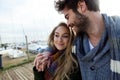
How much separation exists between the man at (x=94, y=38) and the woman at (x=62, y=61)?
0.17m

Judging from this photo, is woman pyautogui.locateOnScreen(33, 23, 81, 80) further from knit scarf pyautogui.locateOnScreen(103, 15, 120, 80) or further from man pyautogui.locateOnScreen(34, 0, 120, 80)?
knit scarf pyautogui.locateOnScreen(103, 15, 120, 80)

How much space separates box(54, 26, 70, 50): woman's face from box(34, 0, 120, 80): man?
0.27m

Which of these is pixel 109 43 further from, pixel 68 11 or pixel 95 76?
pixel 68 11

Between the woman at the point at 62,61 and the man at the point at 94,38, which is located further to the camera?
the woman at the point at 62,61

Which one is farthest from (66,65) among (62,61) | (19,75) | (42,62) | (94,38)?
(19,75)

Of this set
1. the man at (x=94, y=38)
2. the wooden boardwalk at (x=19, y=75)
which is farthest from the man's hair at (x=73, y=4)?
the wooden boardwalk at (x=19, y=75)

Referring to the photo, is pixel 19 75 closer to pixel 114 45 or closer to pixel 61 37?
pixel 61 37

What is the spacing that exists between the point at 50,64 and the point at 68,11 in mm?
559

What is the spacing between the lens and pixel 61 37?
230 centimetres

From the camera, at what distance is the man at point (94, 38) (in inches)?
65.5

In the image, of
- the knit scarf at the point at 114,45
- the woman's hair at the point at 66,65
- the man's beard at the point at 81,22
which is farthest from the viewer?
the woman's hair at the point at 66,65

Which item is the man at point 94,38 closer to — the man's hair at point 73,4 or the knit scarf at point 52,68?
the man's hair at point 73,4

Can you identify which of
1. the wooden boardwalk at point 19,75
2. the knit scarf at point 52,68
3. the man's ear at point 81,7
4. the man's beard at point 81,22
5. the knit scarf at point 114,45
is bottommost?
the wooden boardwalk at point 19,75

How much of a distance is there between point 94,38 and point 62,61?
473 millimetres
